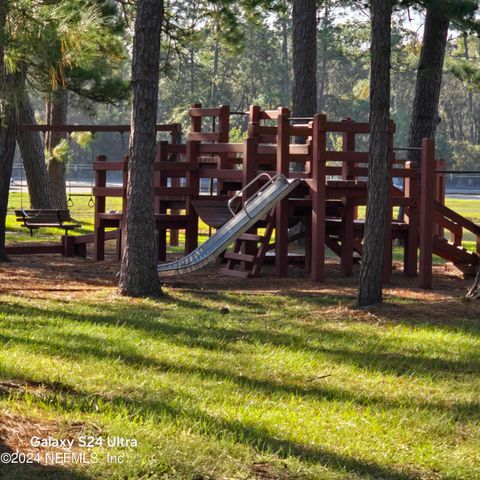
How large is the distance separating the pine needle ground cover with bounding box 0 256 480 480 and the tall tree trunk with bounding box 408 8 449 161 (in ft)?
30.7

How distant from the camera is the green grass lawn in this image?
5.71m

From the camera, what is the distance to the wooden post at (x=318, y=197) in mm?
14672

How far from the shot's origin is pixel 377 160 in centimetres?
1188

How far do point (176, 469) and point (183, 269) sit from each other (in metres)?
8.51

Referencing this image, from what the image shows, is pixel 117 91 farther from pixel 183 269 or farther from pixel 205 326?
pixel 205 326

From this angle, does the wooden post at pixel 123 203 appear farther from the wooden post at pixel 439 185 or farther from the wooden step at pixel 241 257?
the wooden post at pixel 439 185

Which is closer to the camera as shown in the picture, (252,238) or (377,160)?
(377,160)

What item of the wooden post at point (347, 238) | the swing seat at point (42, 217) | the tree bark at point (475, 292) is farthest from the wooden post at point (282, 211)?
the swing seat at point (42, 217)

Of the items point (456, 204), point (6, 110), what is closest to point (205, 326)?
point (6, 110)

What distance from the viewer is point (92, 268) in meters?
16.1

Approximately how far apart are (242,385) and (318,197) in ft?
24.8

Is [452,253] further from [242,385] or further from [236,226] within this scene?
Result: [242,385]

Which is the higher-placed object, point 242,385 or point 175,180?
point 175,180

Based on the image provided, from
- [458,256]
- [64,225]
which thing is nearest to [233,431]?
[458,256]
